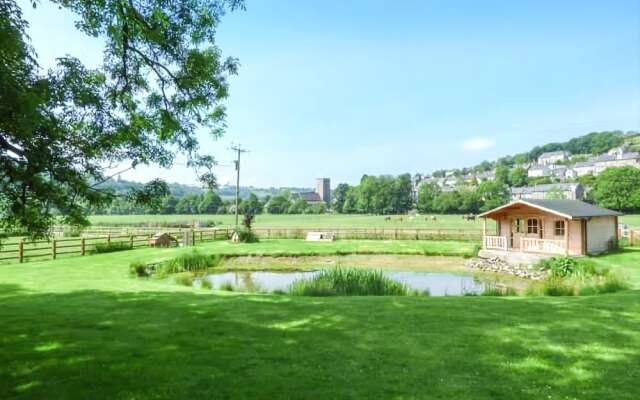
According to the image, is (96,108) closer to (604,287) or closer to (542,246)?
(604,287)

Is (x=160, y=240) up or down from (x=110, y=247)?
up

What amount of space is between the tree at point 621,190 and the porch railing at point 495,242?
72.6 m

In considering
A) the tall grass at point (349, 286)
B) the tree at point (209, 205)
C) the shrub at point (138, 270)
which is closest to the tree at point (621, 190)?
the tall grass at point (349, 286)

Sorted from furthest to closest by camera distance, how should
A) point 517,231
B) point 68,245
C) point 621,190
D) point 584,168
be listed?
1. point 584,168
2. point 621,190
3. point 68,245
4. point 517,231

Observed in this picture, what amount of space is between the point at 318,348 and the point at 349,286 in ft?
25.6

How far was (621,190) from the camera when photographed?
80875 mm

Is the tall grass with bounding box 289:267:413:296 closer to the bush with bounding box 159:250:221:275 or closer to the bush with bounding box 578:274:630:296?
the bush with bounding box 578:274:630:296

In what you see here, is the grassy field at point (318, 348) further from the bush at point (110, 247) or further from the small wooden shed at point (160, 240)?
the small wooden shed at point (160, 240)

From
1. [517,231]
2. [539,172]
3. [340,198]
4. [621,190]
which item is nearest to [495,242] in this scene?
[517,231]

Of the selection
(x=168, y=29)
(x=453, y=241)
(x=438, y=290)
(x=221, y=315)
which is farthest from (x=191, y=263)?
(x=453, y=241)

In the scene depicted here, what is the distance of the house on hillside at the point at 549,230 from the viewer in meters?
22.2

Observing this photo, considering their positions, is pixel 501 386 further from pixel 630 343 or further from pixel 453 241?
pixel 453 241

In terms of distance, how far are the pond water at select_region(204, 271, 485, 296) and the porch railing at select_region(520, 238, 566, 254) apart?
607 cm

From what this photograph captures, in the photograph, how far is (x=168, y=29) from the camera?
7441mm
